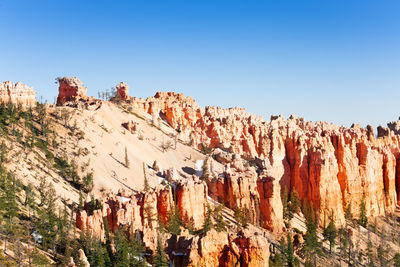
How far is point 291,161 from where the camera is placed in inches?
3777

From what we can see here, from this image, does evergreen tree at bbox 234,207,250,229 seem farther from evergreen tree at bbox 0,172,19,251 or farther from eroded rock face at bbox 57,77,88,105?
eroded rock face at bbox 57,77,88,105

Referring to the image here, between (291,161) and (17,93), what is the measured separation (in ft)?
210

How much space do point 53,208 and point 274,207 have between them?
3565cm

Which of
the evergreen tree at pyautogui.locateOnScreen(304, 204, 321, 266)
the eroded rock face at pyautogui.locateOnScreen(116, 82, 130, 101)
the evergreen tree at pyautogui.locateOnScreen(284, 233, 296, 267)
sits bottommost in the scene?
the evergreen tree at pyautogui.locateOnScreen(284, 233, 296, 267)

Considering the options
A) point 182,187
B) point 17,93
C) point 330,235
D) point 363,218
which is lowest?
point 330,235

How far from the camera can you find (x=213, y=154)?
97938mm

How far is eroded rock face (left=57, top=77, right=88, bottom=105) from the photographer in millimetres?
111250

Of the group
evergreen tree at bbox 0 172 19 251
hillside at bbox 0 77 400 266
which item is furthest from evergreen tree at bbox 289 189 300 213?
evergreen tree at bbox 0 172 19 251

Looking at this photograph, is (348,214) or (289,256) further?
(348,214)

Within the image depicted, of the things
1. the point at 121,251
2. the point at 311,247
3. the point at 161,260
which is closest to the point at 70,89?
the point at 311,247

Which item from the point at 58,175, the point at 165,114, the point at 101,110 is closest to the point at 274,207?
the point at 58,175

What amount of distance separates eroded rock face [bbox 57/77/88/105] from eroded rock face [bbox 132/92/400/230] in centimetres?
1414

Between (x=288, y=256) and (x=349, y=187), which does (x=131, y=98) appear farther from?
(x=288, y=256)

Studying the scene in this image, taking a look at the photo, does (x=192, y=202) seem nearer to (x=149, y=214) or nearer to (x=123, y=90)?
(x=149, y=214)
